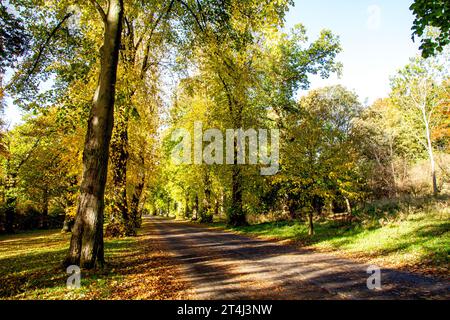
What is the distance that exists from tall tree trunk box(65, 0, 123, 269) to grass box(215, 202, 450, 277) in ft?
29.0

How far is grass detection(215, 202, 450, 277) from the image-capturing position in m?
9.08

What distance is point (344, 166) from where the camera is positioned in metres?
14.1

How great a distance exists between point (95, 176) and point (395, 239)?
11570 millimetres

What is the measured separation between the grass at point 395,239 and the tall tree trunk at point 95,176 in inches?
348

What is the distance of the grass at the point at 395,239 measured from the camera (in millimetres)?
9078

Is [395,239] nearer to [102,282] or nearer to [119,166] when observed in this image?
[102,282]

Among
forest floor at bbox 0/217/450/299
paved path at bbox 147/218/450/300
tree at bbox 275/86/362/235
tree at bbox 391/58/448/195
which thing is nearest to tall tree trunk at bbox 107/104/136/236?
forest floor at bbox 0/217/450/299

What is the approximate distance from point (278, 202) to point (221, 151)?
6.91m

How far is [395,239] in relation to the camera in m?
11.9

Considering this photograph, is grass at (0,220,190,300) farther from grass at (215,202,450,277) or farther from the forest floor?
grass at (215,202,450,277)

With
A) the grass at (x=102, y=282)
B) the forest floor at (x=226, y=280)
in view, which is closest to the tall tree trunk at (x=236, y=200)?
the forest floor at (x=226, y=280)

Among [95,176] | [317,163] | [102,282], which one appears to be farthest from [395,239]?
[95,176]

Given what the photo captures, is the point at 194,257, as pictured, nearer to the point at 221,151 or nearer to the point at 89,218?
the point at 89,218
